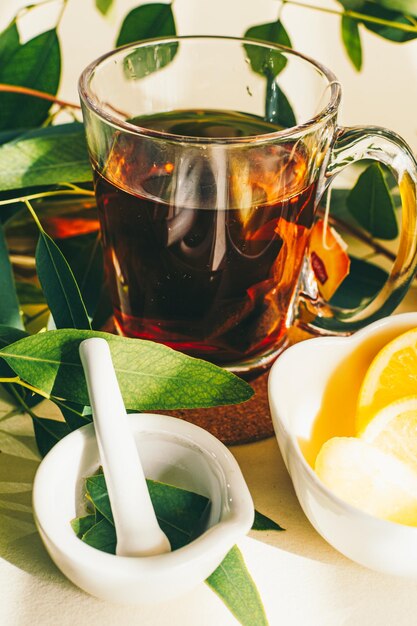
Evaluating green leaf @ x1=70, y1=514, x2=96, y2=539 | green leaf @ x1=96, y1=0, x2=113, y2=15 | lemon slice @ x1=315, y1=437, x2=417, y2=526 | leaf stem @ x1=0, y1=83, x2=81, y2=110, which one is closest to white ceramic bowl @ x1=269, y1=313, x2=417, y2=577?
lemon slice @ x1=315, y1=437, x2=417, y2=526

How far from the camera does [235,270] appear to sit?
0.59m

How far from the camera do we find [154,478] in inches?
20.3

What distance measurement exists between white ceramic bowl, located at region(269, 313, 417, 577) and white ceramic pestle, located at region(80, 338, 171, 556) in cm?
9

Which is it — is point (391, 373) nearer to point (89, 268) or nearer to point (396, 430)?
point (396, 430)

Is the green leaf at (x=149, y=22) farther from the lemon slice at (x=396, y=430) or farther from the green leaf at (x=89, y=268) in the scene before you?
the lemon slice at (x=396, y=430)

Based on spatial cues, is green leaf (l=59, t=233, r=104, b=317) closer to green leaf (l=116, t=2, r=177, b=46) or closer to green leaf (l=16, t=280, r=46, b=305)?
green leaf (l=16, t=280, r=46, b=305)

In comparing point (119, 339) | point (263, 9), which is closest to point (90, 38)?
point (263, 9)

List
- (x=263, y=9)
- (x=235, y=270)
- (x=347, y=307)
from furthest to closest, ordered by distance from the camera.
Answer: (x=263, y=9) → (x=347, y=307) → (x=235, y=270)

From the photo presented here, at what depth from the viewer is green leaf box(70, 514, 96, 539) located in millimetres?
469

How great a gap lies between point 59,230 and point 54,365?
0.30 m

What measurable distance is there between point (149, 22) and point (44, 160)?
19cm

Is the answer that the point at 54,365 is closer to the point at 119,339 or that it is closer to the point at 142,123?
the point at 119,339

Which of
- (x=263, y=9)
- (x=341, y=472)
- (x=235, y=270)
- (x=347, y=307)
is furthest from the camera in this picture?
(x=263, y=9)

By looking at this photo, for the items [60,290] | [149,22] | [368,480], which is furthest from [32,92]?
[368,480]
